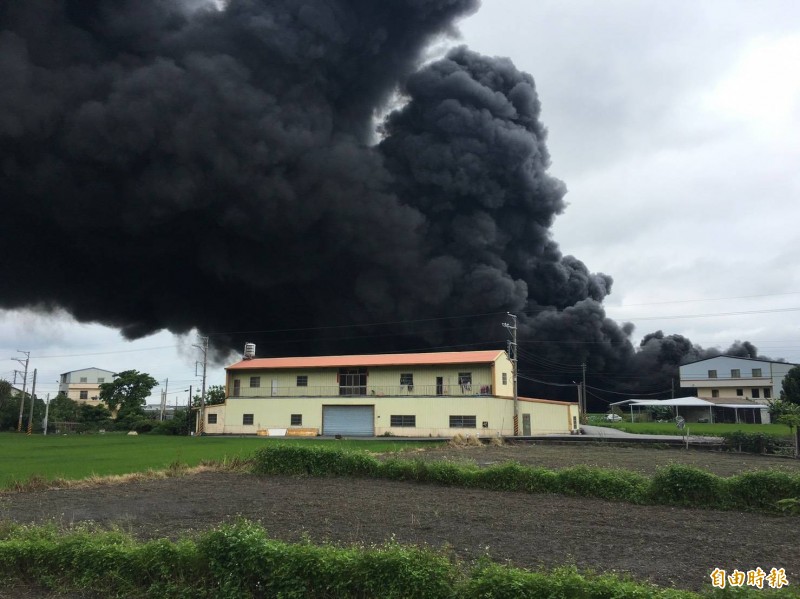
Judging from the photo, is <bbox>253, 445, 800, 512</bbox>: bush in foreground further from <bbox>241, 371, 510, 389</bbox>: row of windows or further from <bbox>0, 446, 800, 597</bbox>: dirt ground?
<bbox>241, 371, 510, 389</bbox>: row of windows

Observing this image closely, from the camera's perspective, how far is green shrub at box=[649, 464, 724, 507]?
1371 cm

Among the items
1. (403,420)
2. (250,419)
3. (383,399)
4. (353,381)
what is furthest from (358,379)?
(250,419)

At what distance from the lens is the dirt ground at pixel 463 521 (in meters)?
8.71

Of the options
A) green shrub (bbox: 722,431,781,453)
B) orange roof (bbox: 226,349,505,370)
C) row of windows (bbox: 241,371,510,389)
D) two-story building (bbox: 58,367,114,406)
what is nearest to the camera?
green shrub (bbox: 722,431,781,453)

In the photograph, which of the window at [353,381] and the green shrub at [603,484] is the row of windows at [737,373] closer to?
the window at [353,381]

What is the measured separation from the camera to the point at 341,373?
51781mm

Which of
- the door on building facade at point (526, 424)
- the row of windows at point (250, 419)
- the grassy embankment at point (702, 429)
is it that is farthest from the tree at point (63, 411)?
the grassy embankment at point (702, 429)

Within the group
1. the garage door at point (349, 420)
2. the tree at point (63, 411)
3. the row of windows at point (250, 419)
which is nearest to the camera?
the garage door at point (349, 420)

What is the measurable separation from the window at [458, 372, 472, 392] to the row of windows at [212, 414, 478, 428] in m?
2.43

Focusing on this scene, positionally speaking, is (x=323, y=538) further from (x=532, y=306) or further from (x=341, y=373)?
(x=532, y=306)

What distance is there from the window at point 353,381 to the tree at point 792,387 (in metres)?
39.4

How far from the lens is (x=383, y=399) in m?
48.3

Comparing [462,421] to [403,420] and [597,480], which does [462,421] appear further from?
[597,480]

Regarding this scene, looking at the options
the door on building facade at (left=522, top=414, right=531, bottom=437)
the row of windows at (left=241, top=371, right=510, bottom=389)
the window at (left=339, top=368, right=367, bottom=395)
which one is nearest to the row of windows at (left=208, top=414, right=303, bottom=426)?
the row of windows at (left=241, top=371, right=510, bottom=389)
